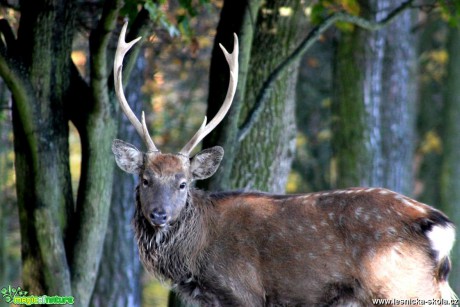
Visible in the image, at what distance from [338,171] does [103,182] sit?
5.53 m

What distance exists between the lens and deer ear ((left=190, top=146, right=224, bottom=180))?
816cm

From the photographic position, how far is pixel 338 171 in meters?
13.5

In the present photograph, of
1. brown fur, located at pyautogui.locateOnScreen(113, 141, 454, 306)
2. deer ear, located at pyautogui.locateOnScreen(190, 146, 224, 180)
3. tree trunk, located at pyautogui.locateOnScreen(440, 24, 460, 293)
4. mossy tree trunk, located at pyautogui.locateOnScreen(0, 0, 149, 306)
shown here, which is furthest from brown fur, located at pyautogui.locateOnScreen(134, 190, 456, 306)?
tree trunk, located at pyautogui.locateOnScreen(440, 24, 460, 293)

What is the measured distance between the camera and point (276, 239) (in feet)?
25.2

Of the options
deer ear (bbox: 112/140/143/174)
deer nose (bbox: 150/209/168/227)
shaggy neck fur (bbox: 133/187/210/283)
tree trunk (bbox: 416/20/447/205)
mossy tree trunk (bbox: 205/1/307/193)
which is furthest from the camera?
tree trunk (bbox: 416/20/447/205)

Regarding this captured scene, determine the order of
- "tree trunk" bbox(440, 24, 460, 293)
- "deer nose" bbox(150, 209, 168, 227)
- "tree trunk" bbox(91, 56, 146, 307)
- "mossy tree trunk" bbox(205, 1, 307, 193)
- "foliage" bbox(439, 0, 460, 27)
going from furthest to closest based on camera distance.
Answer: "tree trunk" bbox(440, 24, 460, 293) < "tree trunk" bbox(91, 56, 146, 307) < "mossy tree trunk" bbox(205, 1, 307, 193) < "foliage" bbox(439, 0, 460, 27) < "deer nose" bbox(150, 209, 168, 227)

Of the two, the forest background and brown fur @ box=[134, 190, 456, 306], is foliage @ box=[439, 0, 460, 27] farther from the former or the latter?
brown fur @ box=[134, 190, 456, 306]

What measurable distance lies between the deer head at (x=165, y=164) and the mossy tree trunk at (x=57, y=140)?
1.65 feet

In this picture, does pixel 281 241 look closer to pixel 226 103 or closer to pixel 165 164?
pixel 165 164

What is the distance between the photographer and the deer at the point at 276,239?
23.7 feet

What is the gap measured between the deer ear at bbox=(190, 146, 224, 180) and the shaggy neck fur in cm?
23

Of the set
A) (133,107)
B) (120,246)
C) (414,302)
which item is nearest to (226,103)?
(414,302)

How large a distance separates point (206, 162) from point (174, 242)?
78 centimetres

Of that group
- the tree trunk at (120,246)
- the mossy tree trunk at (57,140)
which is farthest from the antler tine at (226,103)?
the tree trunk at (120,246)
